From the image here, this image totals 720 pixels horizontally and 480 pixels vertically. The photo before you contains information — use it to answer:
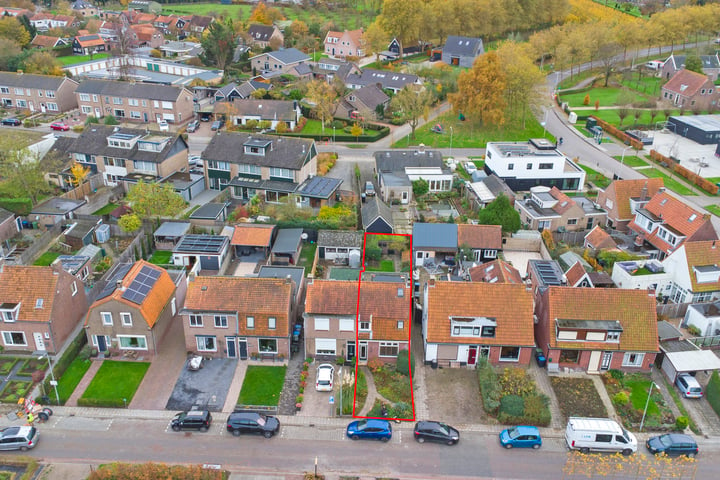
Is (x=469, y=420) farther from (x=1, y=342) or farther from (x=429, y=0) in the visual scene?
(x=429, y=0)

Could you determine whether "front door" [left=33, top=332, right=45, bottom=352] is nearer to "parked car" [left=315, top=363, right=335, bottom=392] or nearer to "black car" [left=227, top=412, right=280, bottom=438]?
"black car" [left=227, top=412, right=280, bottom=438]

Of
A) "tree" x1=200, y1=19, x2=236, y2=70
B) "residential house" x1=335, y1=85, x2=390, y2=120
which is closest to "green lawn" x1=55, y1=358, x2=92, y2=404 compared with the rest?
"residential house" x1=335, y1=85, x2=390, y2=120

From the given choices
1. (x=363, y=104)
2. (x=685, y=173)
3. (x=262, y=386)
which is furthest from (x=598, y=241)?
(x=363, y=104)

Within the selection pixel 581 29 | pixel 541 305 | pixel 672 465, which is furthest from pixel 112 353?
pixel 581 29

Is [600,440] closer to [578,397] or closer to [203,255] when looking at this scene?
[578,397]

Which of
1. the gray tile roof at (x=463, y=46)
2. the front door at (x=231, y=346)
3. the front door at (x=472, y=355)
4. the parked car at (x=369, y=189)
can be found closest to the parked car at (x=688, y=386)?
the front door at (x=472, y=355)

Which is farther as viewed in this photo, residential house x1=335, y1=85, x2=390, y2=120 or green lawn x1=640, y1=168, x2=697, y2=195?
residential house x1=335, y1=85, x2=390, y2=120

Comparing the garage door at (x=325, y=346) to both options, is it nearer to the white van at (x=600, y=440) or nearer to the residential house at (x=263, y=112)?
the white van at (x=600, y=440)
